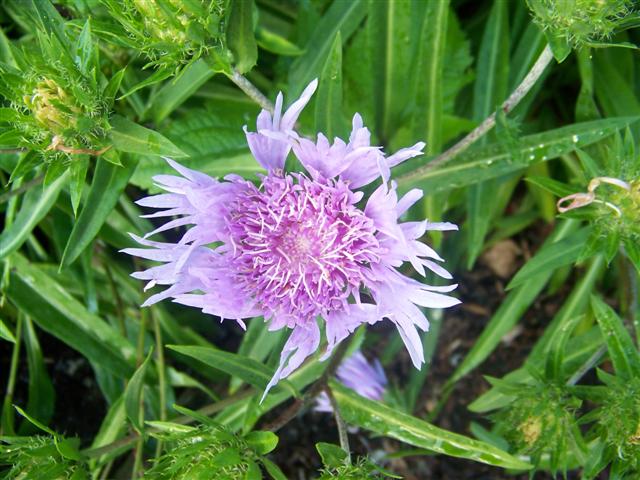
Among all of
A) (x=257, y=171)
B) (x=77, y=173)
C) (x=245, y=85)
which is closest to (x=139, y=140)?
(x=77, y=173)

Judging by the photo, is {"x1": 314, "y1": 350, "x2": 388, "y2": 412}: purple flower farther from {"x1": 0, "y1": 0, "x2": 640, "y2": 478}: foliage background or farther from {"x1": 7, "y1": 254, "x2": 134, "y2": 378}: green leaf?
{"x1": 7, "y1": 254, "x2": 134, "y2": 378}: green leaf

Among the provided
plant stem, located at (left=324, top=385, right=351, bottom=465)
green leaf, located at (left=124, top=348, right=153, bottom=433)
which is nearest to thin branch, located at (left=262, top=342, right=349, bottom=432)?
plant stem, located at (left=324, top=385, right=351, bottom=465)

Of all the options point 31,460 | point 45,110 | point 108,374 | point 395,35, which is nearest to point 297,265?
point 45,110

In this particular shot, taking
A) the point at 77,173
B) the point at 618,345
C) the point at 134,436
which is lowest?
the point at 134,436

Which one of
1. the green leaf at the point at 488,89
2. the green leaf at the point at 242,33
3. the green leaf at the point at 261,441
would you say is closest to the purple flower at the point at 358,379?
the green leaf at the point at 488,89

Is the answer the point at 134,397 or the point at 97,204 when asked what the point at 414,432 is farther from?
the point at 97,204
